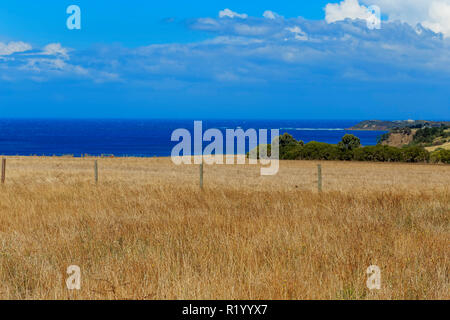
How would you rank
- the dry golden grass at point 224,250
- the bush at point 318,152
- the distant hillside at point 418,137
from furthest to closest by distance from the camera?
the distant hillside at point 418,137
the bush at point 318,152
the dry golden grass at point 224,250

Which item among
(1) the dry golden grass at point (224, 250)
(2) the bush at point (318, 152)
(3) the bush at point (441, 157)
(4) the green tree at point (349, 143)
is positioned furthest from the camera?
(4) the green tree at point (349, 143)

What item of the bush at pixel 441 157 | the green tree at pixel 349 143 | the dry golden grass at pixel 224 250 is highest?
the green tree at pixel 349 143

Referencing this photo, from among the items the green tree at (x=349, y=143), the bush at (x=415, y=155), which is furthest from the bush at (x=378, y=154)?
the green tree at (x=349, y=143)

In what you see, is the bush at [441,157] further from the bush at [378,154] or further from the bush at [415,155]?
the bush at [378,154]

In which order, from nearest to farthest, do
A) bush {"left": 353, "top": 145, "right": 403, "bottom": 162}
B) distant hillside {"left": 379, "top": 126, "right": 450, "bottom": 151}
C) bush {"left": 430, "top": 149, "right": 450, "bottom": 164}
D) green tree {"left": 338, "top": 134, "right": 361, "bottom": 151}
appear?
1. bush {"left": 430, "top": 149, "right": 450, "bottom": 164}
2. bush {"left": 353, "top": 145, "right": 403, "bottom": 162}
3. green tree {"left": 338, "top": 134, "right": 361, "bottom": 151}
4. distant hillside {"left": 379, "top": 126, "right": 450, "bottom": 151}

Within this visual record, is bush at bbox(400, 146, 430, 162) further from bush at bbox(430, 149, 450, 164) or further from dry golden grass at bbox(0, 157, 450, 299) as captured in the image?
dry golden grass at bbox(0, 157, 450, 299)

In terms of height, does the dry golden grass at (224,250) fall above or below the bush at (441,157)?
below

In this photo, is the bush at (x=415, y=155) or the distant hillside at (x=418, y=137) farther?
the distant hillside at (x=418, y=137)

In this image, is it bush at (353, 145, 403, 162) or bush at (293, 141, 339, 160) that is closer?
bush at (353, 145, 403, 162)

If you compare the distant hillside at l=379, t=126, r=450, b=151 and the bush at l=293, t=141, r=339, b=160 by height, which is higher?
the distant hillside at l=379, t=126, r=450, b=151

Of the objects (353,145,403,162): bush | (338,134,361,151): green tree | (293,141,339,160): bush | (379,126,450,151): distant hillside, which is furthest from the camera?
(379,126,450,151): distant hillside

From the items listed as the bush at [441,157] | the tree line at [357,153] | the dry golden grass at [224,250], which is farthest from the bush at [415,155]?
the dry golden grass at [224,250]

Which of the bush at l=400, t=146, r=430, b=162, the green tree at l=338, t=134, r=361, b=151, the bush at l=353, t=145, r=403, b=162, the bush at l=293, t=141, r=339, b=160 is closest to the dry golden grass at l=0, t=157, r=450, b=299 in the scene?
the bush at l=400, t=146, r=430, b=162

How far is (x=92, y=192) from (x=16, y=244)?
8.15m
